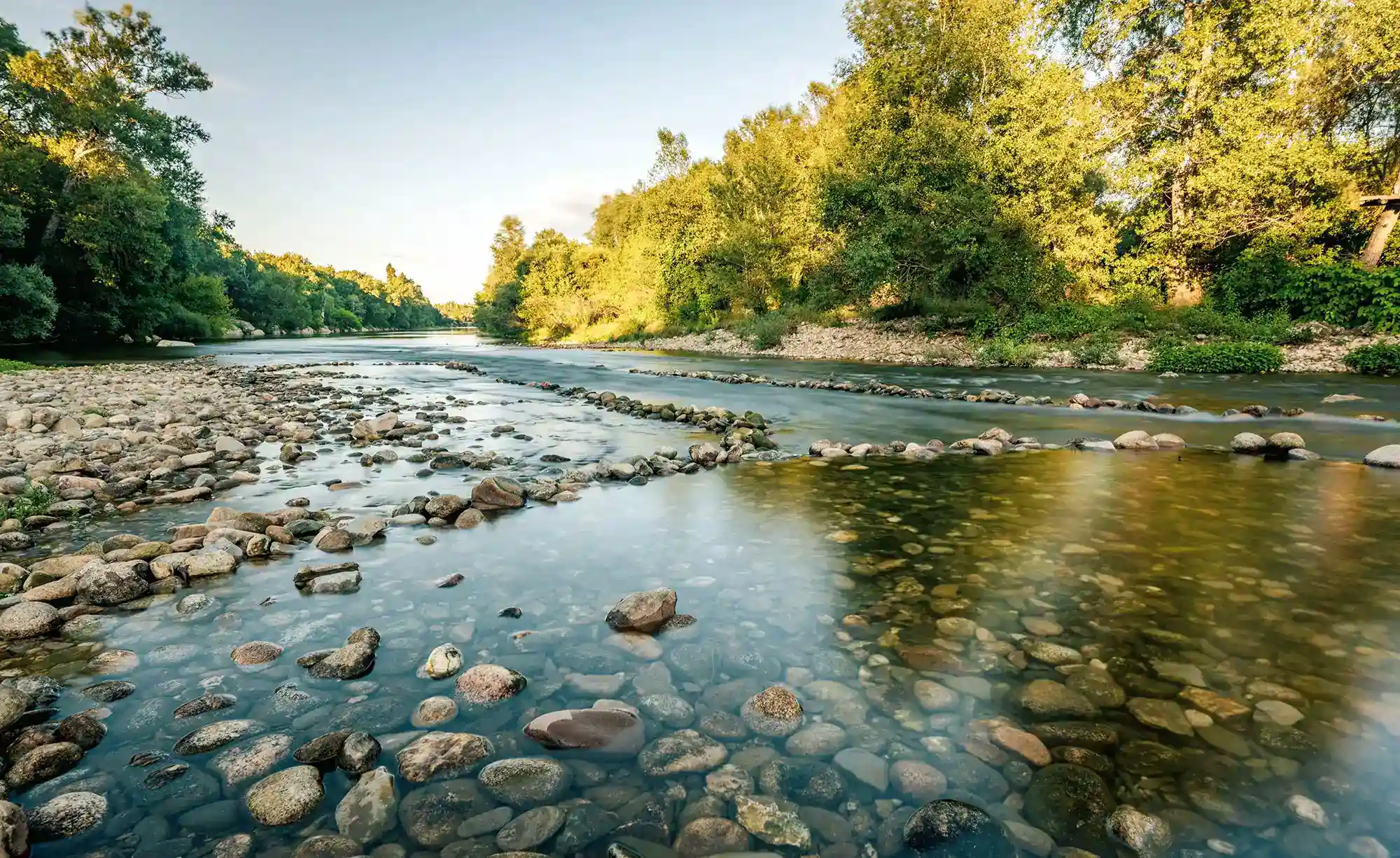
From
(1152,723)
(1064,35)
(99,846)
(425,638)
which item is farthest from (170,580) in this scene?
(1064,35)

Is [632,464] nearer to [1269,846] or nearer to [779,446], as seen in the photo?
[779,446]

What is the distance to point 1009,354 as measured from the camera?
25.2 metres

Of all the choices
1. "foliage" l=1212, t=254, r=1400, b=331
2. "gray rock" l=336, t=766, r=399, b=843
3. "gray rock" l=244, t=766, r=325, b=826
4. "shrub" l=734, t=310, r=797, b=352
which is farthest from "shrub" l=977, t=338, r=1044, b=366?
"gray rock" l=244, t=766, r=325, b=826

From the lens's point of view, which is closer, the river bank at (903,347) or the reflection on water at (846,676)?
the reflection on water at (846,676)

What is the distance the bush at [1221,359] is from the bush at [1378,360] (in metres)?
1.72

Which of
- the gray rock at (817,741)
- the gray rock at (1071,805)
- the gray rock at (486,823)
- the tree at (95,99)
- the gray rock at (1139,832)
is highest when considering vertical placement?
the tree at (95,99)

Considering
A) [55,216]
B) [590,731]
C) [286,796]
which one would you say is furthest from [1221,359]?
[55,216]

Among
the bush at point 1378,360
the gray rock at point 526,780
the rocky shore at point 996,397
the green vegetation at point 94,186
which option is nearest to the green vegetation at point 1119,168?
the bush at point 1378,360

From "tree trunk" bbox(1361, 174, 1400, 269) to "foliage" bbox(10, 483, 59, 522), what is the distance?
116 feet

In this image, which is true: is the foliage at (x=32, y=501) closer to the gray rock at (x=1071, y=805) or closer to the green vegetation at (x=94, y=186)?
the gray rock at (x=1071, y=805)

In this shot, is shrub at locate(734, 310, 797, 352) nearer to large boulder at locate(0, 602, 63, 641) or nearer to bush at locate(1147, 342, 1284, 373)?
bush at locate(1147, 342, 1284, 373)

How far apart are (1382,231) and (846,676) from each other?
32953 mm

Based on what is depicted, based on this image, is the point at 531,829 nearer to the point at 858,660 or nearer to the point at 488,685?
the point at 488,685

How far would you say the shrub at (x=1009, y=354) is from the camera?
81.9 ft
